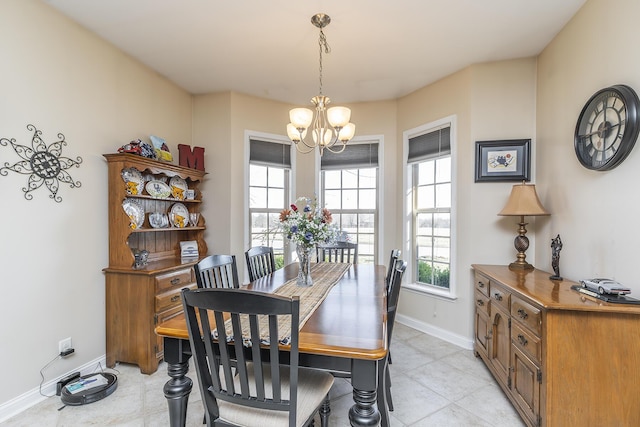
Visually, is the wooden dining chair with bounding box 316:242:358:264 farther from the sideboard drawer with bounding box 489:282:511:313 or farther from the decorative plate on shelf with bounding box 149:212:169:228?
the decorative plate on shelf with bounding box 149:212:169:228

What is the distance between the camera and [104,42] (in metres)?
2.78

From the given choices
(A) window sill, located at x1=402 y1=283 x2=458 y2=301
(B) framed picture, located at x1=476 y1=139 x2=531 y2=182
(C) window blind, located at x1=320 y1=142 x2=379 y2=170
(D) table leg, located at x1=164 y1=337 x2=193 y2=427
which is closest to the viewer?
(D) table leg, located at x1=164 y1=337 x2=193 y2=427

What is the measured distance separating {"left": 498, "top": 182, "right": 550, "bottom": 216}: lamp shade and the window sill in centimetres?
110

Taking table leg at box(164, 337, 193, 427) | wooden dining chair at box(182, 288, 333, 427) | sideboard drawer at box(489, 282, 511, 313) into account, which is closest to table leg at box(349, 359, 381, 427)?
wooden dining chair at box(182, 288, 333, 427)

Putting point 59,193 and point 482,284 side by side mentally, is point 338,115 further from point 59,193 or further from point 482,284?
point 59,193

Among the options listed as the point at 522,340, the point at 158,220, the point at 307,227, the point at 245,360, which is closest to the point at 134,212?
the point at 158,220

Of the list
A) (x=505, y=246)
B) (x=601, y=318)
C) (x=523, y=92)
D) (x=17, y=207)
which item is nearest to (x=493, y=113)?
(x=523, y=92)

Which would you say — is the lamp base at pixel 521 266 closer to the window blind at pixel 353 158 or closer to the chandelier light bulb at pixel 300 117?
the window blind at pixel 353 158

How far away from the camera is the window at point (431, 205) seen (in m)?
3.51

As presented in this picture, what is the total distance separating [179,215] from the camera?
345 cm

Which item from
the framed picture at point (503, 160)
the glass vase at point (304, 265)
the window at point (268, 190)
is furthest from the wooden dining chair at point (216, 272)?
the framed picture at point (503, 160)

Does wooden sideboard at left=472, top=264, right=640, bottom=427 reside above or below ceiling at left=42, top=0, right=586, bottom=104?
below

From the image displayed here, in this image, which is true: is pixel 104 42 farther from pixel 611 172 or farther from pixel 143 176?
pixel 611 172

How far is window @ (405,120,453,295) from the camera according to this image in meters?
3.51
